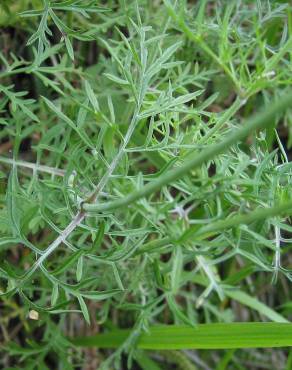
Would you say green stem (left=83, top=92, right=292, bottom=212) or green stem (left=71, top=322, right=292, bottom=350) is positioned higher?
green stem (left=83, top=92, right=292, bottom=212)

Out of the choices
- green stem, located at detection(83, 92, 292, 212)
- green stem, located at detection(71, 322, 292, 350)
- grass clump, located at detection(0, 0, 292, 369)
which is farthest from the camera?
green stem, located at detection(71, 322, 292, 350)

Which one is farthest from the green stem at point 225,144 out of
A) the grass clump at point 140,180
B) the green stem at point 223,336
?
the green stem at point 223,336

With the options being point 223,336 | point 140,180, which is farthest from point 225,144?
point 223,336

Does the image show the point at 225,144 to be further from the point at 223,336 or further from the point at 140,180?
the point at 223,336

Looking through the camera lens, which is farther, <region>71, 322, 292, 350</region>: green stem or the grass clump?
<region>71, 322, 292, 350</region>: green stem

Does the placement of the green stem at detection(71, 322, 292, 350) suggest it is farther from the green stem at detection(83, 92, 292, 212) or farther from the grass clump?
the green stem at detection(83, 92, 292, 212)

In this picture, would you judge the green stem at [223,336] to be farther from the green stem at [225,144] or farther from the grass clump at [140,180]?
the green stem at [225,144]

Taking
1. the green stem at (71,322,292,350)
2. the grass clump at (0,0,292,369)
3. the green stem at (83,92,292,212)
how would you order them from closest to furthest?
the green stem at (83,92,292,212) → the grass clump at (0,0,292,369) → the green stem at (71,322,292,350)

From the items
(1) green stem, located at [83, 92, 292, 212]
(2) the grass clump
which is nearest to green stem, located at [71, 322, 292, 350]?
(2) the grass clump
